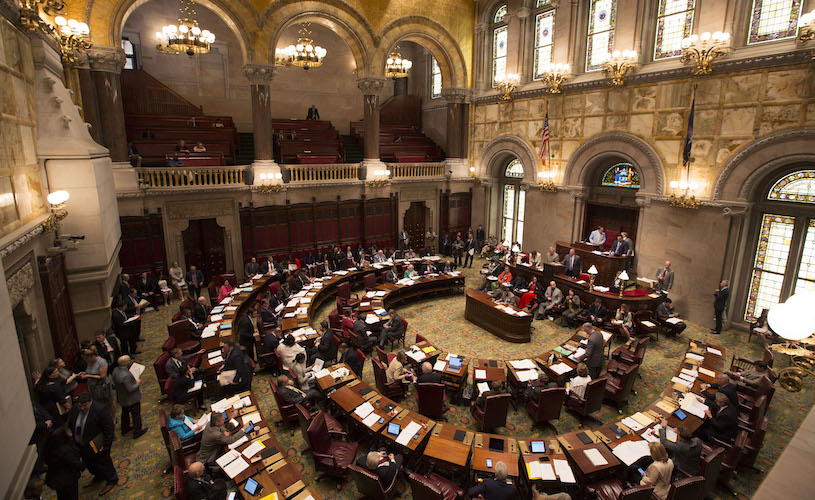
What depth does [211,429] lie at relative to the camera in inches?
251

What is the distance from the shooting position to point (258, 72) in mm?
16203

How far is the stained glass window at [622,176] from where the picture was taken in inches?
610

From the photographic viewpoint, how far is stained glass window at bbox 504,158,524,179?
2038 centimetres

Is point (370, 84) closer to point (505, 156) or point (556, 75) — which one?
point (505, 156)

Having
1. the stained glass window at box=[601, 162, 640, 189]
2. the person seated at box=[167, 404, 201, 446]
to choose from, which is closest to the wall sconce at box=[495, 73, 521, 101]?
the stained glass window at box=[601, 162, 640, 189]

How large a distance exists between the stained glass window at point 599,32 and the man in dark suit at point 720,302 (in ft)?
29.3

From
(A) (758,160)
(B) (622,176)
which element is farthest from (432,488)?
(B) (622,176)

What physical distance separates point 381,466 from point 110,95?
14956 mm

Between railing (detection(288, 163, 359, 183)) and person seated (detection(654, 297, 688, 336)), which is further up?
railing (detection(288, 163, 359, 183))

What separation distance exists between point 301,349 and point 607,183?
13.6m

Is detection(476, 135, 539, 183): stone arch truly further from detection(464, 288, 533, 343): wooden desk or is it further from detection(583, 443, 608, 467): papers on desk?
detection(583, 443, 608, 467): papers on desk

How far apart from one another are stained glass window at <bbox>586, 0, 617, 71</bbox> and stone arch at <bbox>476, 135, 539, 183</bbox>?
401cm

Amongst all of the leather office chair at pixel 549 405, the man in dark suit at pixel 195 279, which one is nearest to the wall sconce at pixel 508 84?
the leather office chair at pixel 549 405

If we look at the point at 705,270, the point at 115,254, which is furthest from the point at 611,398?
the point at 115,254
